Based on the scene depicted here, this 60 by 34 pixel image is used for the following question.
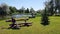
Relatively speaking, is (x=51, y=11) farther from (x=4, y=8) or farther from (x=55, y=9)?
(x=4, y=8)

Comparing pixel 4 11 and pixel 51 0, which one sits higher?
pixel 51 0

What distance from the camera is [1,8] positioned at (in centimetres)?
5550

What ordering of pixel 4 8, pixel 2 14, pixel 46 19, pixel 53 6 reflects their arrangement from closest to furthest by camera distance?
pixel 46 19, pixel 2 14, pixel 4 8, pixel 53 6

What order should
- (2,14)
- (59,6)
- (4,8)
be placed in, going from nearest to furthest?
(2,14), (4,8), (59,6)

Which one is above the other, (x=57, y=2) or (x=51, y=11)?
(x=57, y=2)

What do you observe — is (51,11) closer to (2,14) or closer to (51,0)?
(51,0)

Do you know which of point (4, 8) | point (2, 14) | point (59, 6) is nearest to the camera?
point (2, 14)

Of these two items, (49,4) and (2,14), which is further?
(49,4)

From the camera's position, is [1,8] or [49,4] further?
[49,4]

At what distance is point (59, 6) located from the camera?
6331cm

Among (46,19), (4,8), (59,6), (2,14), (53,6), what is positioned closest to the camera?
(46,19)

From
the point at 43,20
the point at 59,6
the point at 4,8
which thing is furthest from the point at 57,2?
the point at 43,20

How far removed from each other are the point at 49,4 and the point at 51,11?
3.54 m

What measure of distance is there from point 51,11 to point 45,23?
47.9 meters
